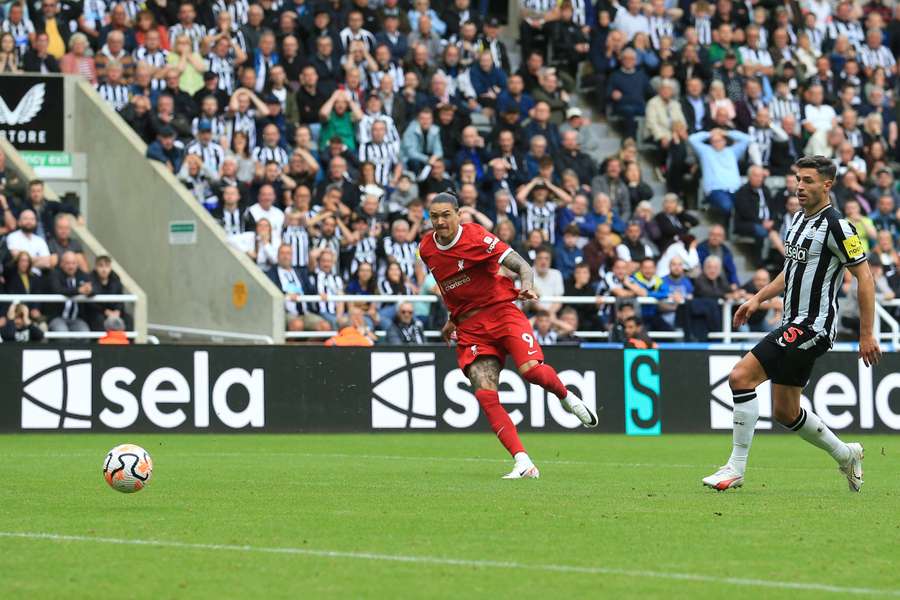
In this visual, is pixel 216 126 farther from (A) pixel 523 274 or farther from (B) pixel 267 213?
(A) pixel 523 274

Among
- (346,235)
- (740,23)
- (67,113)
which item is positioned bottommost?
(346,235)

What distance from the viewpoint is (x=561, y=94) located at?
1158 inches

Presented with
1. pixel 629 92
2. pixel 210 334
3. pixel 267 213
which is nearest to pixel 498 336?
pixel 267 213

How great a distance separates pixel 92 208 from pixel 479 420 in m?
8.50

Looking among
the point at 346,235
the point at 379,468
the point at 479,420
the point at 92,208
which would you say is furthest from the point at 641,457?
the point at 92,208

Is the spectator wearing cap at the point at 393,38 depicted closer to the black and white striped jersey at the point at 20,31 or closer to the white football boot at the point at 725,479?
the black and white striped jersey at the point at 20,31

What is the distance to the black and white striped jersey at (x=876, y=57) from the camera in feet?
107

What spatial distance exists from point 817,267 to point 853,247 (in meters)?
0.30

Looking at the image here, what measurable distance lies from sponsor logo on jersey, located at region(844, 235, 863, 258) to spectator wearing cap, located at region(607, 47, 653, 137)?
730 inches

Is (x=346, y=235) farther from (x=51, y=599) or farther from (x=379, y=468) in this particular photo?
(x=51, y=599)

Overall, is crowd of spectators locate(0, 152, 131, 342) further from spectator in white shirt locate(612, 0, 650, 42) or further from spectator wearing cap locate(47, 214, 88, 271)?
spectator in white shirt locate(612, 0, 650, 42)

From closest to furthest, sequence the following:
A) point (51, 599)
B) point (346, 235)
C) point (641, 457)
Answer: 1. point (51, 599)
2. point (641, 457)
3. point (346, 235)

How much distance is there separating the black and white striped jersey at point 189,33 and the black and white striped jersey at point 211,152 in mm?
1900

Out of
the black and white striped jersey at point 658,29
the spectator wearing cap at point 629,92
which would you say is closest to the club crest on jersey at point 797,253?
the spectator wearing cap at point 629,92
